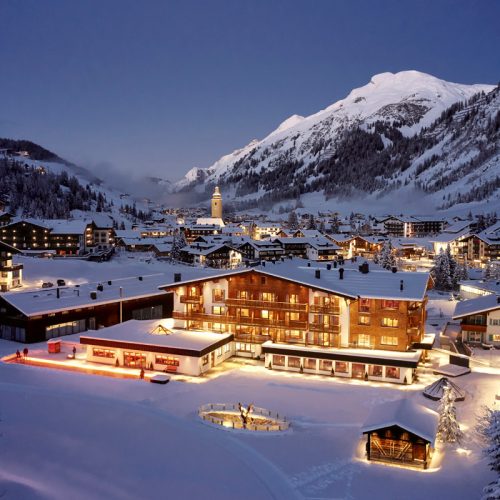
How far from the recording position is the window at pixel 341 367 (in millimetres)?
34872

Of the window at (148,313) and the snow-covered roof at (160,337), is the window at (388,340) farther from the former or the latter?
the window at (148,313)

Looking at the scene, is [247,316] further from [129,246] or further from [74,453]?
[129,246]

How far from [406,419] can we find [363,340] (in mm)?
14376

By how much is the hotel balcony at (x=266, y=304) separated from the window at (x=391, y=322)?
596 centimetres

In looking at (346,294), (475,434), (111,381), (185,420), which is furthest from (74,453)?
(346,294)

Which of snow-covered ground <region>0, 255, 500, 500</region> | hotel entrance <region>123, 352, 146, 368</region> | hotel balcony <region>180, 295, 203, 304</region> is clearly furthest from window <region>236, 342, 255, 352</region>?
hotel entrance <region>123, 352, 146, 368</region>

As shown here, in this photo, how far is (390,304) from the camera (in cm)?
3612

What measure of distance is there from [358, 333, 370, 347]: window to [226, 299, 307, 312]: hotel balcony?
4.62 meters

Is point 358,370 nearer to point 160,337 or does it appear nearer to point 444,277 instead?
point 160,337

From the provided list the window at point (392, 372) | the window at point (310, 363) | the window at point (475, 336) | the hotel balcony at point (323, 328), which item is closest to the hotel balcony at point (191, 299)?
the hotel balcony at point (323, 328)

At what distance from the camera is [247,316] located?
40125mm

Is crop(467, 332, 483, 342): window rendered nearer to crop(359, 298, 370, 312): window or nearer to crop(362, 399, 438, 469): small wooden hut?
crop(359, 298, 370, 312): window

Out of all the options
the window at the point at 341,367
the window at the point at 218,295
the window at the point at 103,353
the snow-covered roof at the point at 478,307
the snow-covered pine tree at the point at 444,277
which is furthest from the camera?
the snow-covered pine tree at the point at 444,277

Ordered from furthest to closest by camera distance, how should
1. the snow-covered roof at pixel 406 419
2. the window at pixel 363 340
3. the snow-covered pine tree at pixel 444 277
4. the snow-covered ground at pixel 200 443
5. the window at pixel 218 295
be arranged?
the snow-covered pine tree at pixel 444 277 < the window at pixel 218 295 < the window at pixel 363 340 < the snow-covered roof at pixel 406 419 < the snow-covered ground at pixel 200 443
